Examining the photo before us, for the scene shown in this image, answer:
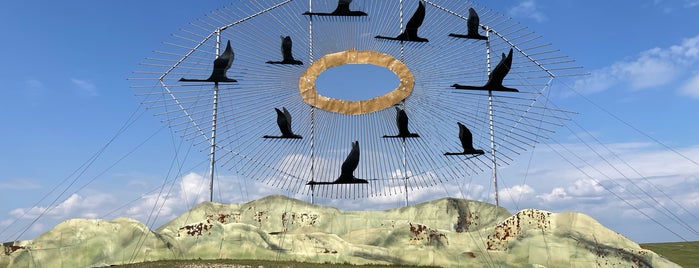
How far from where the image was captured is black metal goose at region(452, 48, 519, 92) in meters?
22.6

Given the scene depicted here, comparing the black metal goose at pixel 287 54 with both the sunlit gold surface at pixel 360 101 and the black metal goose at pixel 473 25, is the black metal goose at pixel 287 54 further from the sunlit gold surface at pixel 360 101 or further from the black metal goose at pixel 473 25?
the black metal goose at pixel 473 25

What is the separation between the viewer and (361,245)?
20.4 m

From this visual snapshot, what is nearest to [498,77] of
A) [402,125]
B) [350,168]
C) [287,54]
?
[402,125]

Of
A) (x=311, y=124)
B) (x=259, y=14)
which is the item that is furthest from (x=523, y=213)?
(x=259, y=14)

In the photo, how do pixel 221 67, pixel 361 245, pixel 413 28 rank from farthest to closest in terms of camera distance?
1. pixel 221 67
2. pixel 413 28
3. pixel 361 245

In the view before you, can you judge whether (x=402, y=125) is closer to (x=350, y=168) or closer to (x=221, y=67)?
(x=350, y=168)

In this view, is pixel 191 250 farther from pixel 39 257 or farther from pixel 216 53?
pixel 216 53

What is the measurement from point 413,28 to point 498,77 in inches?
157

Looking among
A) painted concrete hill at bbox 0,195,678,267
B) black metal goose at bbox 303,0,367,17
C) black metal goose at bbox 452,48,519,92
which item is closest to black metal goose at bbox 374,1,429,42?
black metal goose at bbox 303,0,367,17

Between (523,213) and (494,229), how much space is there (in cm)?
126

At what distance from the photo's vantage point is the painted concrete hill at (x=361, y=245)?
65.0ft

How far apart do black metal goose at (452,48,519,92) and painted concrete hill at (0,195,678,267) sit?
525cm

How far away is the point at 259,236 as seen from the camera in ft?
68.2

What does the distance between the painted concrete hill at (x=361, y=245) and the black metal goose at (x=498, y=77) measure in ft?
17.2
